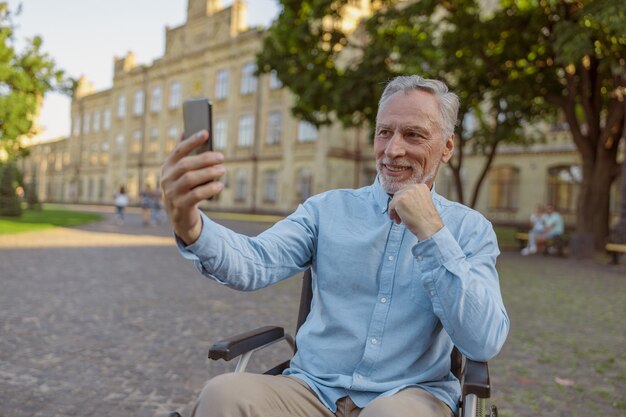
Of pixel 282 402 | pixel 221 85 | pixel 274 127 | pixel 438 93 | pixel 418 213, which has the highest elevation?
pixel 221 85

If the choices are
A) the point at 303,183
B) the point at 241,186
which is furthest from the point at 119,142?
the point at 303,183

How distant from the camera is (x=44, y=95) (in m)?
29.3

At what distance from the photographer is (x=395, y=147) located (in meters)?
2.24

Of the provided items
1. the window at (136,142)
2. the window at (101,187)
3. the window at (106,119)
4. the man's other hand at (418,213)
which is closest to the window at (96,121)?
the window at (106,119)

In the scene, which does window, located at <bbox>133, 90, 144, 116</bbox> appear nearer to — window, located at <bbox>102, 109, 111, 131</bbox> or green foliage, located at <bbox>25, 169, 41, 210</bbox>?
window, located at <bbox>102, 109, 111, 131</bbox>

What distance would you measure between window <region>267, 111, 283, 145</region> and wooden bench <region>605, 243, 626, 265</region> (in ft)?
89.3

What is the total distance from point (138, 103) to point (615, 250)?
46584mm

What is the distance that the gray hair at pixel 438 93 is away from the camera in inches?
89.1

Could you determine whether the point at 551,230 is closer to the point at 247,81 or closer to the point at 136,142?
the point at 247,81

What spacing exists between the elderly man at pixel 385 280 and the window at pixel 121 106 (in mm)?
56273

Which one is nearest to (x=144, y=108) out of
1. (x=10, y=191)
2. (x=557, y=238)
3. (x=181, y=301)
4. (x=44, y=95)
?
(x=44, y=95)

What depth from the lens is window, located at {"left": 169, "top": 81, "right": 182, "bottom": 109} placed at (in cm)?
4800

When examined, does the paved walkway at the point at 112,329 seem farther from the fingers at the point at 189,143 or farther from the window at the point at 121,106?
the window at the point at 121,106

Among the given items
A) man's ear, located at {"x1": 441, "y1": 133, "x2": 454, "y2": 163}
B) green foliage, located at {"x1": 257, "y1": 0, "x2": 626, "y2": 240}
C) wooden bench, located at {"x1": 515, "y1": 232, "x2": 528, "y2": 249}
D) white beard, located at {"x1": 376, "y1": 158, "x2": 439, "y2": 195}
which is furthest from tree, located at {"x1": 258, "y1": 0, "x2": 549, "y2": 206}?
white beard, located at {"x1": 376, "y1": 158, "x2": 439, "y2": 195}
